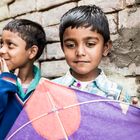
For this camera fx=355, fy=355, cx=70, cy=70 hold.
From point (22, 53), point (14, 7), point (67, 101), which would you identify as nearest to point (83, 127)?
point (67, 101)

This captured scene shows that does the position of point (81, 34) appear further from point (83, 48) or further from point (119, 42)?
point (119, 42)

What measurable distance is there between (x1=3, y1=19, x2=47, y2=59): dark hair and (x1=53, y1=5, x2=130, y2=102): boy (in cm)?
46

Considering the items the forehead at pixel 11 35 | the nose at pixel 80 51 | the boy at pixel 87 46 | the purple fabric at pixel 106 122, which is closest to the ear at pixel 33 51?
the forehead at pixel 11 35

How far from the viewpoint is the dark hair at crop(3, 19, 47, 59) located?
2072mm

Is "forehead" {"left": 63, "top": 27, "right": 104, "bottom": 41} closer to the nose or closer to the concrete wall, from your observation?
the nose

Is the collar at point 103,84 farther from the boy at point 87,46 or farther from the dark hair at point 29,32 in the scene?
the dark hair at point 29,32

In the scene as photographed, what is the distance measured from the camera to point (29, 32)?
6.94 ft

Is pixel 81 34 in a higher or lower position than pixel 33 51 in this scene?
higher

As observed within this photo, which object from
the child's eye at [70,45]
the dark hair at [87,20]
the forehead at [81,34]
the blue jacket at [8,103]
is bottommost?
the blue jacket at [8,103]

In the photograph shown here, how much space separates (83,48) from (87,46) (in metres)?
0.03

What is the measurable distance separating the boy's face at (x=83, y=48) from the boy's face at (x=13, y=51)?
0.45 metres

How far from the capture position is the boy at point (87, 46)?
1.57 metres

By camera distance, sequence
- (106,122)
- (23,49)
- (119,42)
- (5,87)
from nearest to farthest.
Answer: (106,122), (5,87), (119,42), (23,49)

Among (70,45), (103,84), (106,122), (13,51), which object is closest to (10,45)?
(13,51)
